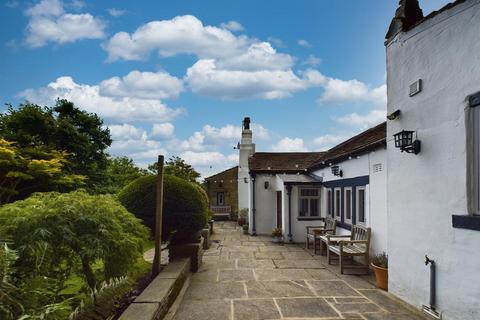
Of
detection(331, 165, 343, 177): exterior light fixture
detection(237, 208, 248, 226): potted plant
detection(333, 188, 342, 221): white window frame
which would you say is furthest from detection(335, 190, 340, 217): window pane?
detection(237, 208, 248, 226): potted plant

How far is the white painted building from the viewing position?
818cm

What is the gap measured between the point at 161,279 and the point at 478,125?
5.49m

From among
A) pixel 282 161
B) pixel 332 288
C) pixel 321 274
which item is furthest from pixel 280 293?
pixel 282 161

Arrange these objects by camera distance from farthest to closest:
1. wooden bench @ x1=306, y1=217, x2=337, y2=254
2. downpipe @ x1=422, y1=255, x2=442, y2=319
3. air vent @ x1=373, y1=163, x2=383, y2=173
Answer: wooden bench @ x1=306, y1=217, x2=337, y2=254 → air vent @ x1=373, y1=163, x2=383, y2=173 → downpipe @ x1=422, y1=255, x2=442, y2=319

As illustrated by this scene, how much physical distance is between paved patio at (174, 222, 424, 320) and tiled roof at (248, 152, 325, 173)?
651 centimetres

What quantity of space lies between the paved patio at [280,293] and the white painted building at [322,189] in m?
1.71

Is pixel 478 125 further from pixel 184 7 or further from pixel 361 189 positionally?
pixel 184 7

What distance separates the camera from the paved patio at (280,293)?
5.34m

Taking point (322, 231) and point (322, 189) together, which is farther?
point (322, 189)

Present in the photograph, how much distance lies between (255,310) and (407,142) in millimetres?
3907

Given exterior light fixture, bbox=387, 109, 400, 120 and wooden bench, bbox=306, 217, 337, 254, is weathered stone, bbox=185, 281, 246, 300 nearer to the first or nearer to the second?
exterior light fixture, bbox=387, 109, 400, 120

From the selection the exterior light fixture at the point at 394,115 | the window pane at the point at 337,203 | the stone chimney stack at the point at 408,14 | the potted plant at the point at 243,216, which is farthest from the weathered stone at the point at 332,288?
the potted plant at the point at 243,216

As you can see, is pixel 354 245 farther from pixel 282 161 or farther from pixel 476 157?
pixel 282 161

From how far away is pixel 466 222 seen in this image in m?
4.16
